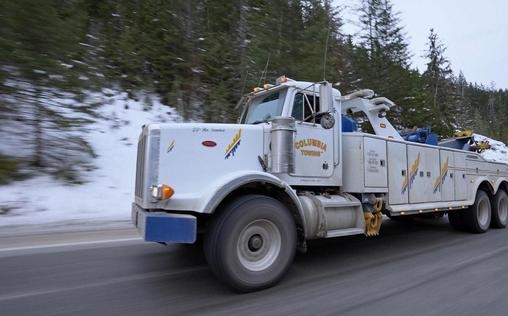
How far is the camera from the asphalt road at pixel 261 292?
4484 mm

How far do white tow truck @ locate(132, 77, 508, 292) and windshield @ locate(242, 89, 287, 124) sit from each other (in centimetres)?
2

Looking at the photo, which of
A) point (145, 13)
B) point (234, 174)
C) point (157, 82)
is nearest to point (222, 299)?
point (234, 174)

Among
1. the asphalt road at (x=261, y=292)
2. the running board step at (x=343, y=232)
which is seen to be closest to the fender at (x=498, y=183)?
the asphalt road at (x=261, y=292)

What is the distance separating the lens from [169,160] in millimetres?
5074

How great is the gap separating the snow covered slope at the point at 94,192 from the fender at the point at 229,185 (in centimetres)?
525

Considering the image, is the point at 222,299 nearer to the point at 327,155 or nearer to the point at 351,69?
the point at 327,155

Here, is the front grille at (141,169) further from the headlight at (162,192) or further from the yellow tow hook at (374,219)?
the yellow tow hook at (374,219)

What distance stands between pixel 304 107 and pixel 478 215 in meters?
5.69

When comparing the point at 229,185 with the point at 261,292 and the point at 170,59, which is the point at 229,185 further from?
the point at 170,59

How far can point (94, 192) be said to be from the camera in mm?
11508

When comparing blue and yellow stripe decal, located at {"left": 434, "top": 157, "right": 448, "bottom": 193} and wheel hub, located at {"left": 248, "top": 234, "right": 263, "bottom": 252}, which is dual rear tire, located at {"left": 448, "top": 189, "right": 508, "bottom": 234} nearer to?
blue and yellow stripe decal, located at {"left": 434, "top": 157, "right": 448, "bottom": 193}

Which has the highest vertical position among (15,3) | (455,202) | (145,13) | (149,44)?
(145,13)

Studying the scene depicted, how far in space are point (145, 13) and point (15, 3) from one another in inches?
453

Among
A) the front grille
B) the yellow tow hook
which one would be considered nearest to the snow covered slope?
the front grille
